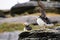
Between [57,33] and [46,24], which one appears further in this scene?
[46,24]

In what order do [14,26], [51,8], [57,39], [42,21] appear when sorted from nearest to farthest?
[57,39]
[42,21]
[14,26]
[51,8]

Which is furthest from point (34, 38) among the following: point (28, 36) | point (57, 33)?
point (57, 33)

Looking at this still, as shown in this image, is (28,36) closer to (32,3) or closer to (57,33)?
(57,33)

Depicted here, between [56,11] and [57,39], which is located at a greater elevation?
[56,11]

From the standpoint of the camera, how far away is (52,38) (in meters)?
4.99

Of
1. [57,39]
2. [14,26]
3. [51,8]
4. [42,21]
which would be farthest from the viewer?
[51,8]

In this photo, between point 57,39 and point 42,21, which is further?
point 42,21

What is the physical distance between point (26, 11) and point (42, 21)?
9.74m

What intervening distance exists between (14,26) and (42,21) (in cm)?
564

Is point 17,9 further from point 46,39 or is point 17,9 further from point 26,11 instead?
point 46,39

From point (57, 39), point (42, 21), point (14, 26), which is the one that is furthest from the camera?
point (14, 26)

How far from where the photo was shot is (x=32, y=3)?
15.9 metres

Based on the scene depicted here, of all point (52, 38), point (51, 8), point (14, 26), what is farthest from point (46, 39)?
point (51, 8)

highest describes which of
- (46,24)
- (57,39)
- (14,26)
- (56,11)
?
(56,11)
